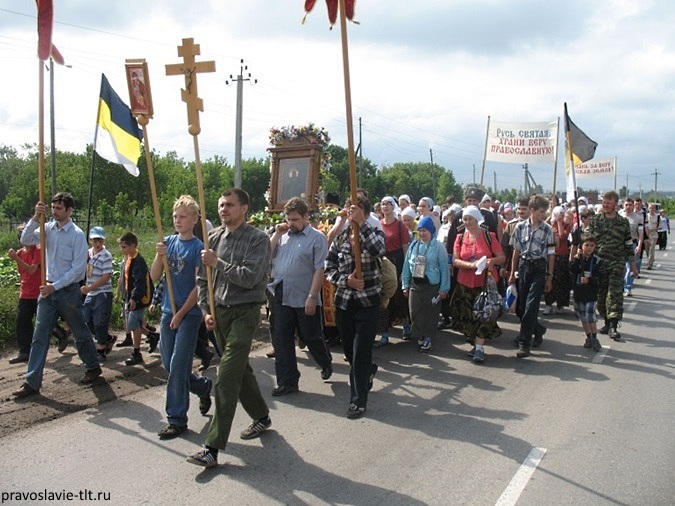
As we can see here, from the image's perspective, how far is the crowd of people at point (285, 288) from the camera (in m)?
4.70

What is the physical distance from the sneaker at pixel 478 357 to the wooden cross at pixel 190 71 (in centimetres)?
419

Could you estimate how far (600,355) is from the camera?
7.63 meters

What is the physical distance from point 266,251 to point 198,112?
125 cm

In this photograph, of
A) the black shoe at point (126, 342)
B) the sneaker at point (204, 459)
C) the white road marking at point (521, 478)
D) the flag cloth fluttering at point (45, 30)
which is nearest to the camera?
the white road marking at point (521, 478)

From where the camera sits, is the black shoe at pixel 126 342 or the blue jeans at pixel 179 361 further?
the black shoe at pixel 126 342

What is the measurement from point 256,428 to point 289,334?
4.47 ft

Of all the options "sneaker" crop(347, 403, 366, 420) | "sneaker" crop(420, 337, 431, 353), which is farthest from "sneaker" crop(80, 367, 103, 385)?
"sneaker" crop(420, 337, 431, 353)

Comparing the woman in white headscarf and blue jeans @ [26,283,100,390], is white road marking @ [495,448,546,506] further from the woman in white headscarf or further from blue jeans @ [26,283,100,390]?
blue jeans @ [26,283,100,390]

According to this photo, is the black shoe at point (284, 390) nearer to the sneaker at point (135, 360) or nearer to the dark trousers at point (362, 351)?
the dark trousers at point (362, 351)

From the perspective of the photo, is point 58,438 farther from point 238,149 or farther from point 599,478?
point 238,149

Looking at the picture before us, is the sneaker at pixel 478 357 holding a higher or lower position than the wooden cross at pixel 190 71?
lower

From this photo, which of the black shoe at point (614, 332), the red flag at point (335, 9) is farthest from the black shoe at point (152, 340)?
the black shoe at point (614, 332)

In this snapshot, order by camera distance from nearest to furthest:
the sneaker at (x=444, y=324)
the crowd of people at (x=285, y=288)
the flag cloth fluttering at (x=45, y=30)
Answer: the crowd of people at (x=285, y=288) → the flag cloth fluttering at (x=45, y=30) → the sneaker at (x=444, y=324)

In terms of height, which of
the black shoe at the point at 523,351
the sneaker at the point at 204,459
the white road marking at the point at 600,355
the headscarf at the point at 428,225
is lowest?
the sneaker at the point at 204,459
